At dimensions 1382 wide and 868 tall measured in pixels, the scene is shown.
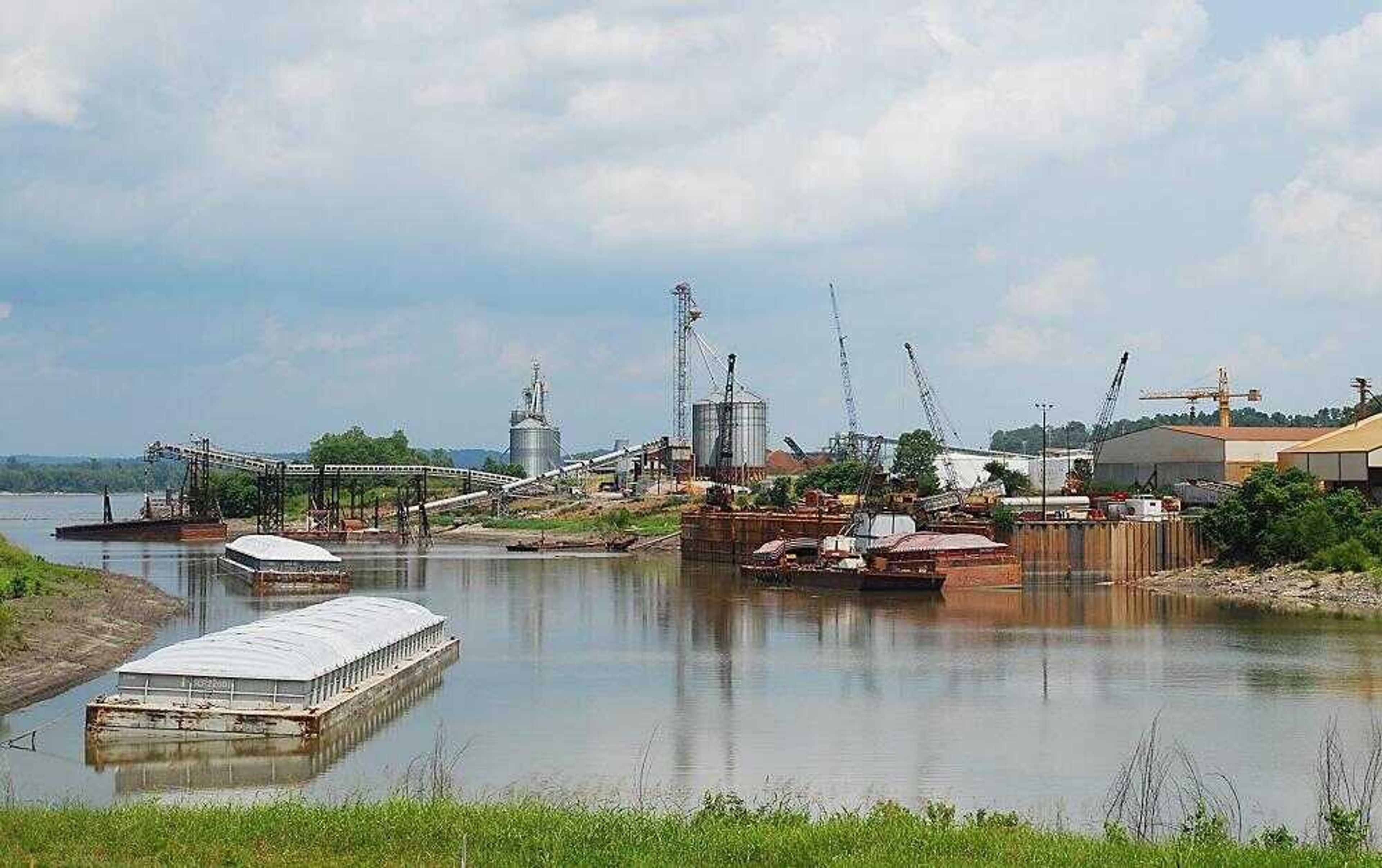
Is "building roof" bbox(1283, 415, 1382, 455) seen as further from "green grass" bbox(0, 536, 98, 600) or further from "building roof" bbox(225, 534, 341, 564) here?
"green grass" bbox(0, 536, 98, 600)

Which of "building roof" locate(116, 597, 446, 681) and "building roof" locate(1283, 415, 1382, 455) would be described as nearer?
"building roof" locate(116, 597, 446, 681)

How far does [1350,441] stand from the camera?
97125mm

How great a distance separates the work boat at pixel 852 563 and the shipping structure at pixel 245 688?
45119 millimetres

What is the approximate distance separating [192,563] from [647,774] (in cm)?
8571

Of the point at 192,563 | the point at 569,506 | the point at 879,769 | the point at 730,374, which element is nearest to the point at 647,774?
the point at 879,769

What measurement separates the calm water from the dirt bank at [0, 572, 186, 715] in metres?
1.09

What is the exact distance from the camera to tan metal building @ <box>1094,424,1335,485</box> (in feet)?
354

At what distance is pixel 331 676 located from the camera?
40438 mm

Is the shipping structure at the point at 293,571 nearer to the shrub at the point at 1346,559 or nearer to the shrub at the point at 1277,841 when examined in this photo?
the shrub at the point at 1346,559

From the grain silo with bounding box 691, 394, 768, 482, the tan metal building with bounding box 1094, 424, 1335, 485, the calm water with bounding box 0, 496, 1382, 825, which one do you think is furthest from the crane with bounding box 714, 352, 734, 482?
the calm water with bounding box 0, 496, 1382, 825

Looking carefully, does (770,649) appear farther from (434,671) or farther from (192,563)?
(192,563)

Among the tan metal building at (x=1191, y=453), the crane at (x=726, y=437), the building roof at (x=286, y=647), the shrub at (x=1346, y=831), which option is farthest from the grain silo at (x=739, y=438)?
the shrub at (x=1346, y=831)

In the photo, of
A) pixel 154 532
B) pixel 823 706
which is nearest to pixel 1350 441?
pixel 823 706

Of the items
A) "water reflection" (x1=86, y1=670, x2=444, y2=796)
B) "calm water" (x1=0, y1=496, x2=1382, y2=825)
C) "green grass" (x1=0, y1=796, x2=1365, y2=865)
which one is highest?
"green grass" (x1=0, y1=796, x2=1365, y2=865)
